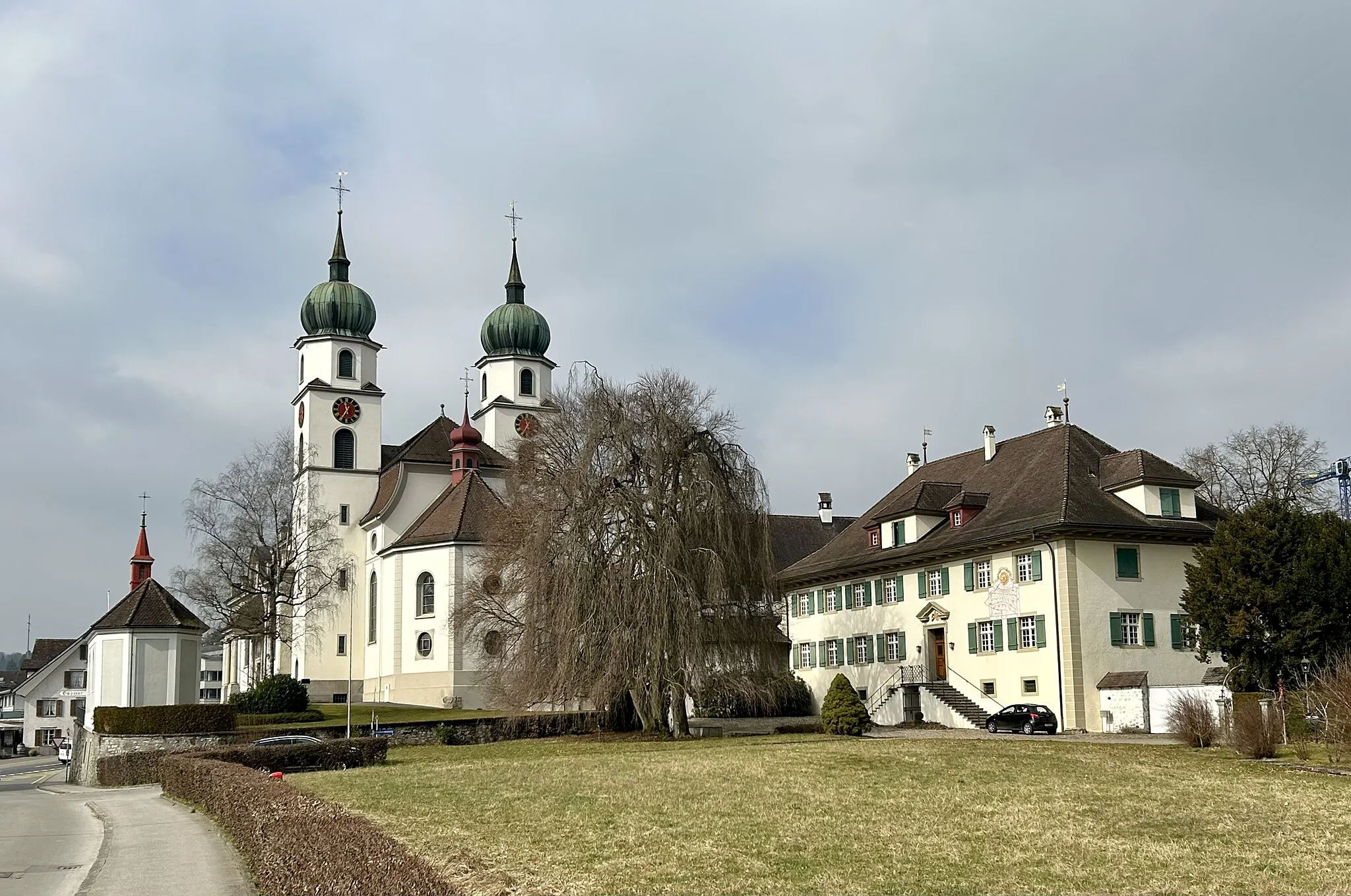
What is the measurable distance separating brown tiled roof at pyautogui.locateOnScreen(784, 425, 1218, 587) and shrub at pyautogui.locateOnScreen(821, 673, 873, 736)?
7546 millimetres

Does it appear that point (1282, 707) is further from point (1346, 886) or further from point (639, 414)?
point (639, 414)

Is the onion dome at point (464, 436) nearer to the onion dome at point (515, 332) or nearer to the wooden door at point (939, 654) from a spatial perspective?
the onion dome at point (515, 332)

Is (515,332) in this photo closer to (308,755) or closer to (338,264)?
(338,264)

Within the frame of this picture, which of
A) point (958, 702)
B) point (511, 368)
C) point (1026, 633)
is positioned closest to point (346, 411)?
point (511, 368)

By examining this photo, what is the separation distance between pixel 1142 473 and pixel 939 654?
376 inches

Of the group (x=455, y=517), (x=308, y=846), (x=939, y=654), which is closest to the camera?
(x=308, y=846)

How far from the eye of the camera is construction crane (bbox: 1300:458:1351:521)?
57.9 meters

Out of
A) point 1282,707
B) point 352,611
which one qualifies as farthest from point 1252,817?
point 352,611

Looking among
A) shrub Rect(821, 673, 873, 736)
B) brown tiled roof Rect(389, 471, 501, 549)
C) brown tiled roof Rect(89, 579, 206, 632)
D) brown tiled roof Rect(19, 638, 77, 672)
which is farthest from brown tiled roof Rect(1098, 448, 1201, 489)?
brown tiled roof Rect(19, 638, 77, 672)

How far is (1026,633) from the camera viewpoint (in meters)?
41.7

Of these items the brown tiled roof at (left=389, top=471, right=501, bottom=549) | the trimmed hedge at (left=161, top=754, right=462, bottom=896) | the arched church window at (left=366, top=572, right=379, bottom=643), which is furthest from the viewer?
the arched church window at (left=366, top=572, right=379, bottom=643)

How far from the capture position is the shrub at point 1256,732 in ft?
77.5

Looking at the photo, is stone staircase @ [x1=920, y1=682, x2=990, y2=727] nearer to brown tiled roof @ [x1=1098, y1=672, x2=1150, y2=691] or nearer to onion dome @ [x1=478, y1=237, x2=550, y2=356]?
brown tiled roof @ [x1=1098, y1=672, x2=1150, y2=691]

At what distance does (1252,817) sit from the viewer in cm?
1541
